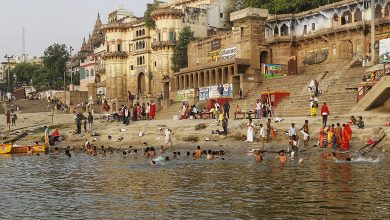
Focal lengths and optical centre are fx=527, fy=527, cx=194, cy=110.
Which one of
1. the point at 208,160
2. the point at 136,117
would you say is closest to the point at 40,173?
the point at 208,160

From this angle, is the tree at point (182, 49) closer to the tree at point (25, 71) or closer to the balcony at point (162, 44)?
the balcony at point (162, 44)

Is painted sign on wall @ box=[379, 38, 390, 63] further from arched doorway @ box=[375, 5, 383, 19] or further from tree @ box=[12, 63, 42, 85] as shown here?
tree @ box=[12, 63, 42, 85]

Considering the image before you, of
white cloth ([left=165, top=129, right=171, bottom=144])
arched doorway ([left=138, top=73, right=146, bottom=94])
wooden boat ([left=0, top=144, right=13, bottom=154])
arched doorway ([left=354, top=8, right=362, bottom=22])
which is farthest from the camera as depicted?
arched doorway ([left=138, top=73, right=146, bottom=94])

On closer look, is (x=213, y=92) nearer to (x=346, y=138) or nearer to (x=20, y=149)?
(x=20, y=149)

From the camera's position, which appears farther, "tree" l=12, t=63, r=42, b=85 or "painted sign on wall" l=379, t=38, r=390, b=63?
"tree" l=12, t=63, r=42, b=85

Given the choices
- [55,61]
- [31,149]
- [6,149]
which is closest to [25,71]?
[55,61]

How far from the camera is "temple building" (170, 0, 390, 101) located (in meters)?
42.9

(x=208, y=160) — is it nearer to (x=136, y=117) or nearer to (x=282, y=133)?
(x=282, y=133)

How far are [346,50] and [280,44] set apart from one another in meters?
7.07

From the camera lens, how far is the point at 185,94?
163 feet

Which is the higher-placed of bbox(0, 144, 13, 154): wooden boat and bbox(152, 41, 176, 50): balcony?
bbox(152, 41, 176, 50): balcony

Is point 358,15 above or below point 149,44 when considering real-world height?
below

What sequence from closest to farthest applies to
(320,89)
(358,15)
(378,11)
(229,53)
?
1. (320,89)
2. (378,11)
3. (358,15)
4. (229,53)

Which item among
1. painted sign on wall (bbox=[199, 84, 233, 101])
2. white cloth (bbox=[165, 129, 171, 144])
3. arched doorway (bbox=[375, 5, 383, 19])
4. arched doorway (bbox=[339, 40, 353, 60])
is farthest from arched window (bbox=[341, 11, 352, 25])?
white cloth (bbox=[165, 129, 171, 144])
